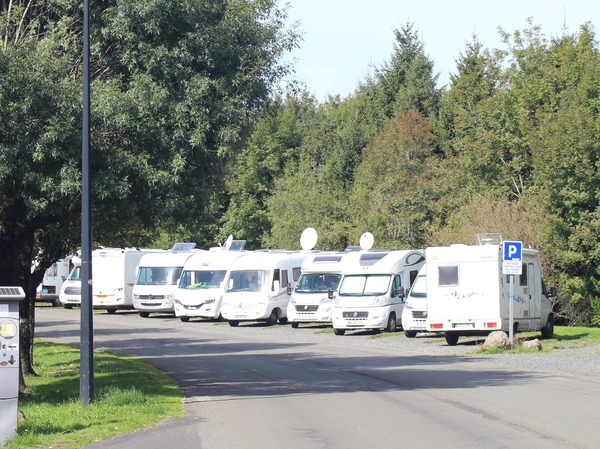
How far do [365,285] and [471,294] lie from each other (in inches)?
286

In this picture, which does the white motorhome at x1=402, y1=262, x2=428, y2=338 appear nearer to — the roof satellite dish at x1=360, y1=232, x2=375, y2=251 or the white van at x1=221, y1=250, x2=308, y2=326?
the white van at x1=221, y1=250, x2=308, y2=326

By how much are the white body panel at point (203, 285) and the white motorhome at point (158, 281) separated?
186cm

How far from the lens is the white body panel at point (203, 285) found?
4119 centimetres

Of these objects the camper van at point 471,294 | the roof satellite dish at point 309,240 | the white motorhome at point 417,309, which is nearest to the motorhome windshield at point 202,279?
the roof satellite dish at point 309,240

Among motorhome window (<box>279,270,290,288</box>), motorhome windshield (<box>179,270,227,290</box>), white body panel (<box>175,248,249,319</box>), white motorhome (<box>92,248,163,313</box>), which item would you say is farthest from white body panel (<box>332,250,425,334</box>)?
white motorhome (<box>92,248,163,313</box>)

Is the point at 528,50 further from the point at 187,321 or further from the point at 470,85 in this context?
the point at 187,321

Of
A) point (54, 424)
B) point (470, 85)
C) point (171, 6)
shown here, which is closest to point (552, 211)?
point (470, 85)

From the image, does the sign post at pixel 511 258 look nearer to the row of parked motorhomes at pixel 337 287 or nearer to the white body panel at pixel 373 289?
the row of parked motorhomes at pixel 337 287

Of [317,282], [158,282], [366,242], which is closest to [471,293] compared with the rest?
[317,282]

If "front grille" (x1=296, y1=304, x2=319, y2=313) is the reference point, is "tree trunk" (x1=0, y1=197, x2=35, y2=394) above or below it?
above

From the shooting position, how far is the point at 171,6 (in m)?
16.2

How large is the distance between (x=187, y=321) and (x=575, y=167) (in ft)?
57.2

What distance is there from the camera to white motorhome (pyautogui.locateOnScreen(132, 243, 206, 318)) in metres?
44.4

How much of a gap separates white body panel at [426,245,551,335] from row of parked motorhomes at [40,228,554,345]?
28 millimetres
